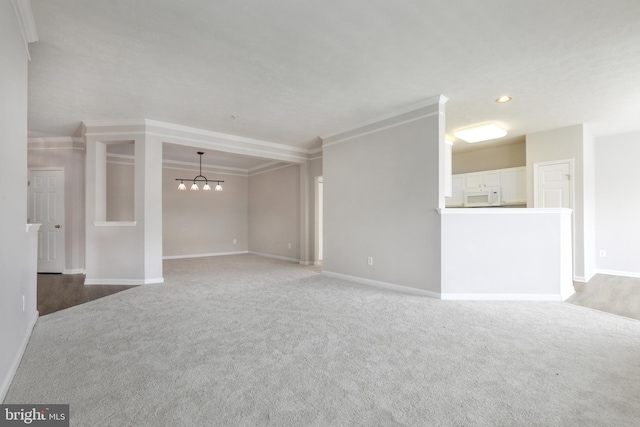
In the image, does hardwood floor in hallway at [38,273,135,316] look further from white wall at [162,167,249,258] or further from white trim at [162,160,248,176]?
white trim at [162,160,248,176]

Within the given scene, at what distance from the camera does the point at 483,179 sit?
6258mm

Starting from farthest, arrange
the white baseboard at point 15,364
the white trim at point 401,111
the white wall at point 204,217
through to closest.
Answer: the white wall at point 204,217
the white trim at point 401,111
the white baseboard at point 15,364

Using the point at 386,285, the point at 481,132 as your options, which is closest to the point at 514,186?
the point at 481,132

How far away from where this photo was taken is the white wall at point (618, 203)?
17.7 ft

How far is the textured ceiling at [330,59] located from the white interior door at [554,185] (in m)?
0.90

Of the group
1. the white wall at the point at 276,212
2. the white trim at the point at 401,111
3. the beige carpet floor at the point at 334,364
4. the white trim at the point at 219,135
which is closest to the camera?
the beige carpet floor at the point at 334,364

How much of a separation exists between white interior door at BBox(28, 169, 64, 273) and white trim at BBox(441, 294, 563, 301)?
699cm

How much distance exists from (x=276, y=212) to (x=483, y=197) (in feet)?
16.3

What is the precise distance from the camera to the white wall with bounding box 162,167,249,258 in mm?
7934

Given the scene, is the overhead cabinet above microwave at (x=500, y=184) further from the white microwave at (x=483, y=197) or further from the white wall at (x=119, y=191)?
the white wall at (x=119, y=191)

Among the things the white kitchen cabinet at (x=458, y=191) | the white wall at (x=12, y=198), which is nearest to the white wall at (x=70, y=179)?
the white wall at (x=12, y=198)

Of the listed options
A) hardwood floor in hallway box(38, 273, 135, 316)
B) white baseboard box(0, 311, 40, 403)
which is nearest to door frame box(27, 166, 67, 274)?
hardwood floor in hallway box(38, 273, 135, 316)

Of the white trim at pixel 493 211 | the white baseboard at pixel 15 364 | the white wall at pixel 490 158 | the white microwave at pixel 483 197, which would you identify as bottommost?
the white baseboard at pixel 15 364

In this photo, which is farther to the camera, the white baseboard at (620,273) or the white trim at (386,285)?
the white baseboard at (620,273)
